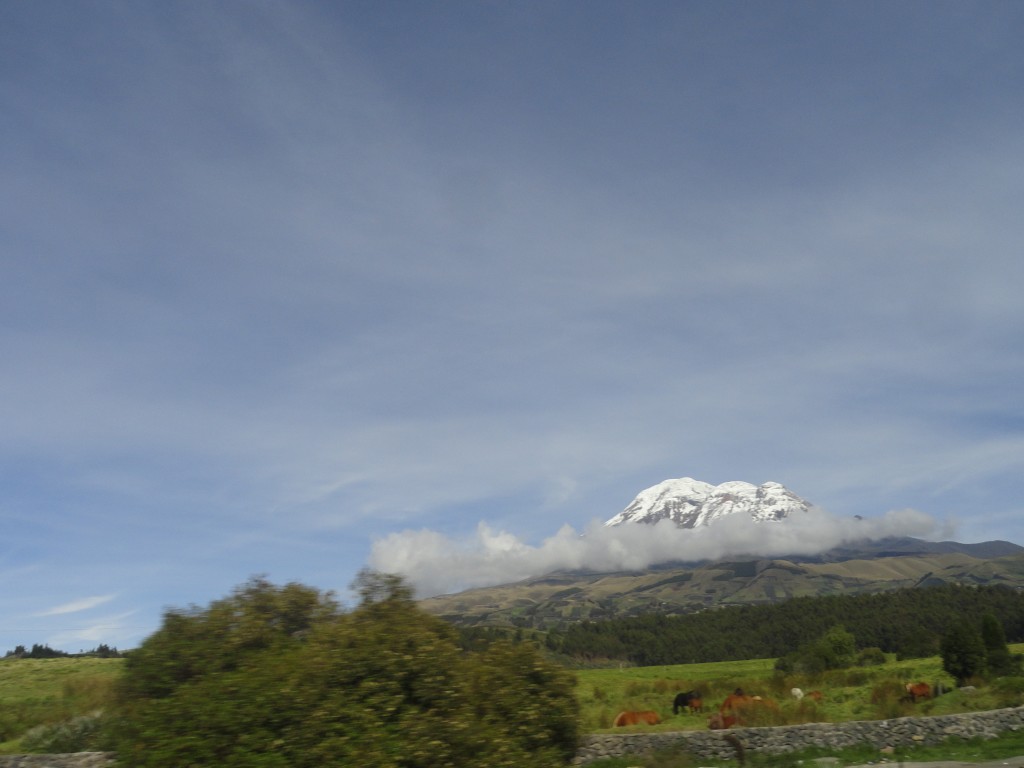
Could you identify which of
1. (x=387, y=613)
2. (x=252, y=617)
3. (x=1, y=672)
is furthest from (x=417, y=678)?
(x=1, y=672)

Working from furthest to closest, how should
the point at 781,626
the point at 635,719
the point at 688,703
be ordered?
1. the point at 781,626
2. the point at 688,703
3. the point at 635,719

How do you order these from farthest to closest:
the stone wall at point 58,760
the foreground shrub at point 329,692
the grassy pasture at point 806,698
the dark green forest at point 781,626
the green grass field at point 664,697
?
the dark green forest at point 781,626, the grassy pasture at point 806,698, the green grass field at point 664,697, the stone wall at point 58,760, the foreground shrub at point 329,692

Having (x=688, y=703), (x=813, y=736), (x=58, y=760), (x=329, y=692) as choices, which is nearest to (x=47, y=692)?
(x=58, y=760)

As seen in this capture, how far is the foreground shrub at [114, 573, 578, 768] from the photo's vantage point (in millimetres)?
11859

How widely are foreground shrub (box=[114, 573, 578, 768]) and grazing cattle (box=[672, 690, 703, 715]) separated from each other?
1787cm

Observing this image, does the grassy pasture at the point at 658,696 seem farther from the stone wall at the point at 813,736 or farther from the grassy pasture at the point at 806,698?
the stone wall at the point at 813,736

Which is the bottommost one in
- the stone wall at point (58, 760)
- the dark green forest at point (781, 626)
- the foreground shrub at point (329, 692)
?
the dark green forest at point (781, 626)

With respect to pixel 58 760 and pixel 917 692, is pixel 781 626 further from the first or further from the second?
pixel 58 760

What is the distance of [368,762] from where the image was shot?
37.9 feet

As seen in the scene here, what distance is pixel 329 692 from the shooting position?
12.6m

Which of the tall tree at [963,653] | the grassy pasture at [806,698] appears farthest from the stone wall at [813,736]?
the tall tree at [963,653]

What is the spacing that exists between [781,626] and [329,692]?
445ft

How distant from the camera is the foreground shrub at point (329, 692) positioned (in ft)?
38.9

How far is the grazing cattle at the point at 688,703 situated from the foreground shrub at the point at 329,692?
17867mm
